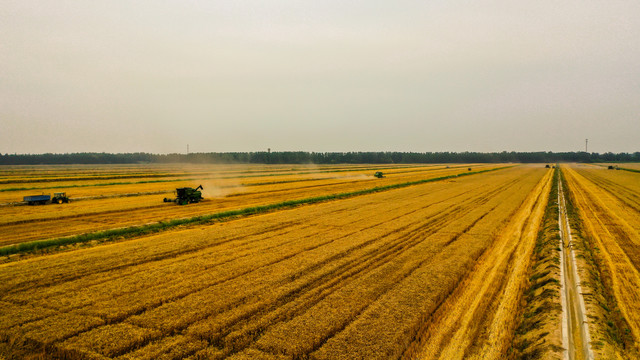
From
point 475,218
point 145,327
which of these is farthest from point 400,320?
point 475,218

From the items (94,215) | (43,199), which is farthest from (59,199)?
(94,215)

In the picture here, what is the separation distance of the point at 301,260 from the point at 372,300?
4290mm

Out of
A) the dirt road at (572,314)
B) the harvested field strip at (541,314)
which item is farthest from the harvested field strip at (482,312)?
the dirt road at (572,314)

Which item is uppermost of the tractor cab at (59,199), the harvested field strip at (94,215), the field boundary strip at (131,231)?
the tractor cab at (59,199)

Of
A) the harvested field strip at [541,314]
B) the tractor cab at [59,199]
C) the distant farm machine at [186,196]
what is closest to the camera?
the harvested field strip at [541,314]

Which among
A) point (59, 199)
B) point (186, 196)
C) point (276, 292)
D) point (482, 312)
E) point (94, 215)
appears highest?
point (186, 196)

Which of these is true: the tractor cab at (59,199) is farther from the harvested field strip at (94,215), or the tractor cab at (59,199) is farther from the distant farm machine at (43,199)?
the harvested field strip at (94,215)

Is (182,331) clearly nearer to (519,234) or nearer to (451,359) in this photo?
(451,359)

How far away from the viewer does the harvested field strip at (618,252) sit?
9.31m

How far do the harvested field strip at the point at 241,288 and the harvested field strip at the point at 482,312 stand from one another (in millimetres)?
461

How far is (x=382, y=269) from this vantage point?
12133 mm

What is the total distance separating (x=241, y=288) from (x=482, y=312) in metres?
6.62

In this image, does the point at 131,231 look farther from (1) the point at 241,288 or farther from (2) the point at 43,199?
(2) the point at 43,199

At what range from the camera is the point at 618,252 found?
1450 cm
